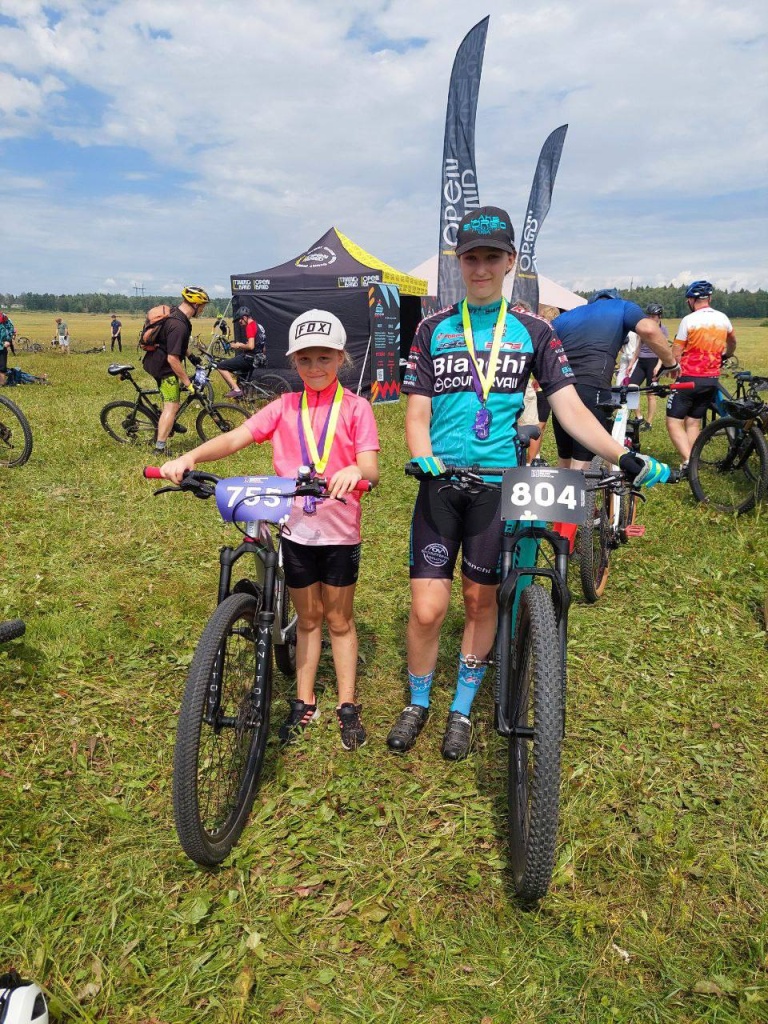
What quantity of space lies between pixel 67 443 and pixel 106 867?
874 cm

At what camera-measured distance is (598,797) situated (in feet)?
10.0

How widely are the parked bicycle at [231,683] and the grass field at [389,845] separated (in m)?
0.19

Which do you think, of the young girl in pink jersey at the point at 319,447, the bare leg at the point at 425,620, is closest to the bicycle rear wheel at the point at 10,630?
the young girl in pink jersey at the point at 319,447

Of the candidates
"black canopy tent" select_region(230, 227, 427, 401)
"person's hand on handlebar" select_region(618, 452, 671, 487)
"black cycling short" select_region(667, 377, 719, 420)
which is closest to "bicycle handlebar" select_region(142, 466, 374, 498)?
"person's hand on handlebar" select_region(618, 452, 671, 487)

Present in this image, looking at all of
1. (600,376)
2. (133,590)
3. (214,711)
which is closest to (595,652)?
(600,376)

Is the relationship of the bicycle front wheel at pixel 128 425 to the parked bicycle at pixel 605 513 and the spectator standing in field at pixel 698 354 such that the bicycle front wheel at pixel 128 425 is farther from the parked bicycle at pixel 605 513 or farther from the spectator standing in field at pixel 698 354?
the spectator standing in field at pixel 698 354

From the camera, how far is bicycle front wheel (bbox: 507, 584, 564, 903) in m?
2.22

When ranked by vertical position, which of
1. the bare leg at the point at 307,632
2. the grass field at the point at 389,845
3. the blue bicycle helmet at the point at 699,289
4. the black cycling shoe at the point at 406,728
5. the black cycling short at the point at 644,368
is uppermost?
the blue bicycle helmet at the point at 699,289

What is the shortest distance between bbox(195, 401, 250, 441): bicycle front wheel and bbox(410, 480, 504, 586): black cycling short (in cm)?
709

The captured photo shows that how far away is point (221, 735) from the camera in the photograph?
2.75m

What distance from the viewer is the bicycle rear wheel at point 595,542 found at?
488 centimetres

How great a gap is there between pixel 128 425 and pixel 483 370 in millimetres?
8363

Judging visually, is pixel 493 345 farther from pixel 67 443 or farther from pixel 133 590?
pixel 67 443

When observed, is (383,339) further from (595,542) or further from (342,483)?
(342,483)
